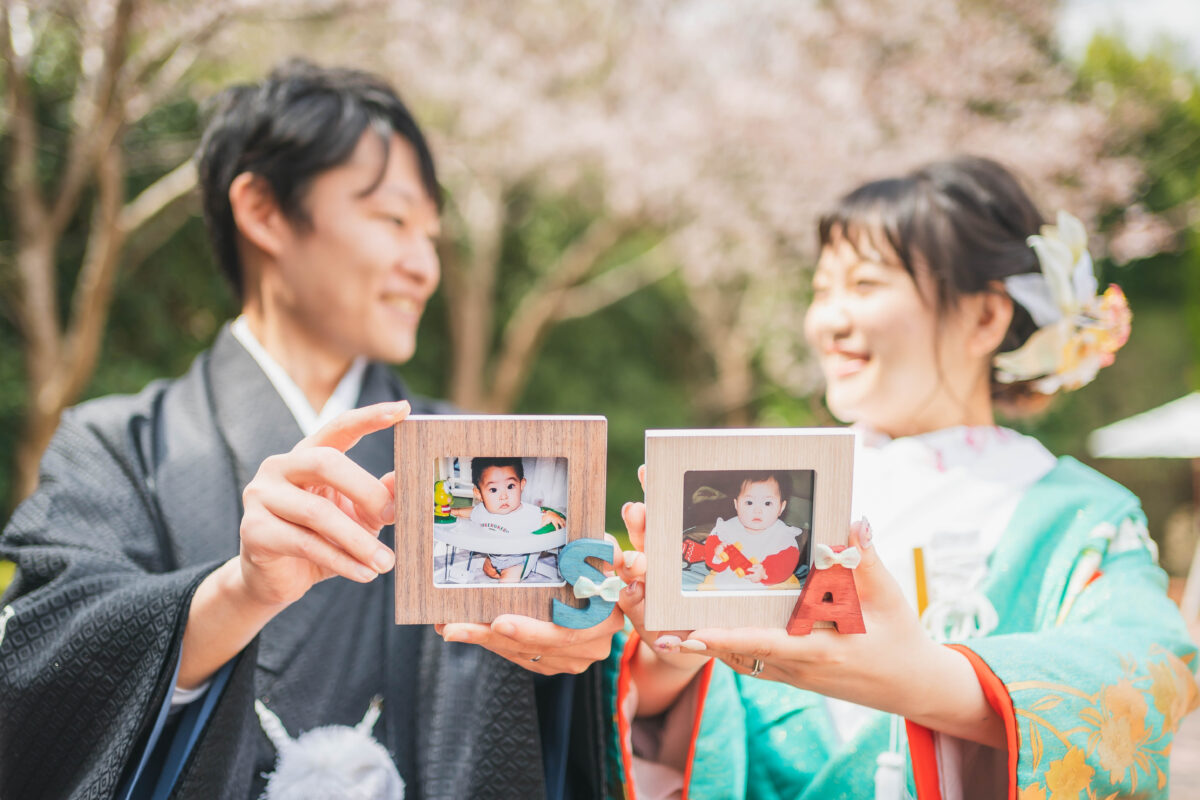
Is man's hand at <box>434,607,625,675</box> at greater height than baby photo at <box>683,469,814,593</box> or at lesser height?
lesser

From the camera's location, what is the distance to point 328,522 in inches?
39.6

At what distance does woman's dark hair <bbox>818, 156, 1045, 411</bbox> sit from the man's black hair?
37.9 inches

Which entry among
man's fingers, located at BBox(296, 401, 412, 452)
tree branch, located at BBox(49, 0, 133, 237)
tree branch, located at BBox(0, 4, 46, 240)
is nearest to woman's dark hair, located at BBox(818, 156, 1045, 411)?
man's fingers, located at BBox(296, 401, 412, 452)

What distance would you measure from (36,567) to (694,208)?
7365 millimetres

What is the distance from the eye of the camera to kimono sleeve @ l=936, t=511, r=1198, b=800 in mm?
1217

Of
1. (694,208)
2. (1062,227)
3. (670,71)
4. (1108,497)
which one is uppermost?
(670,71)

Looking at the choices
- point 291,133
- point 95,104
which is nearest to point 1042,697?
point 291,133

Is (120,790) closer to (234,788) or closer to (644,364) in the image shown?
(234,788)

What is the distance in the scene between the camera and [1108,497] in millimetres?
Answer: 1540

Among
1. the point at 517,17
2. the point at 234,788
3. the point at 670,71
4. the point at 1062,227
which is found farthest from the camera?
the point at 670,71

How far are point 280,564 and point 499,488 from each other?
0.31m

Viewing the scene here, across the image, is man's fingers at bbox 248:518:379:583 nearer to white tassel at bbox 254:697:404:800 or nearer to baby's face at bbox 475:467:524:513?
baby's face at bbox 475:467:524:513

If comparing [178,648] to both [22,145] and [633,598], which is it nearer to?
[633,598]

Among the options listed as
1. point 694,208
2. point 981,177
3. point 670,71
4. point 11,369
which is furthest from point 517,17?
point 981,177
